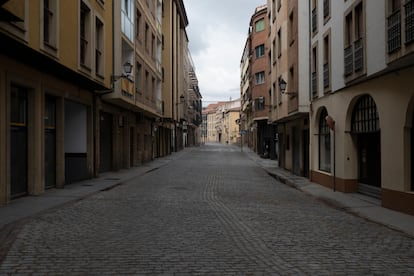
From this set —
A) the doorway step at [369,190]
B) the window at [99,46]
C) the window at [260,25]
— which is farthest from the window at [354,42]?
the window at [260,25]

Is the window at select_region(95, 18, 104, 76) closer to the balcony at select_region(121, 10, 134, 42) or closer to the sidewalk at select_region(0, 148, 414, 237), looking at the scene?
the balcony at select_region(121, 10, 134, 42)

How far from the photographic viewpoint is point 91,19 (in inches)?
735

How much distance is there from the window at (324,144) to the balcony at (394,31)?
738 centimetres

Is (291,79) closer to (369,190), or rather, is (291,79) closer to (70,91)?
(369,190)

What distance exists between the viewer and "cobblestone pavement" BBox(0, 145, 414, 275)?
6.07m

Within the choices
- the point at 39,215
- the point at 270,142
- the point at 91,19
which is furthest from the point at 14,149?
the point at 270,142

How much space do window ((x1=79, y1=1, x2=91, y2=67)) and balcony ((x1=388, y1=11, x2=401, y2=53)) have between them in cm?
1165

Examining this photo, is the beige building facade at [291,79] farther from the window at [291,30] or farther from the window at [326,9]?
the window at [326,9]

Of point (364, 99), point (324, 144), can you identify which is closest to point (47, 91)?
point (364, 99)

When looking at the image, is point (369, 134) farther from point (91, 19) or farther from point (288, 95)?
point (91, 19)

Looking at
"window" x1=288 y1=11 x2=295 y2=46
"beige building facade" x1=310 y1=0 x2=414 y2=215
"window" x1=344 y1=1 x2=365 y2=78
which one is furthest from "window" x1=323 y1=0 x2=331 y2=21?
"window" x1=288 y1=11 x2=295 y2=46

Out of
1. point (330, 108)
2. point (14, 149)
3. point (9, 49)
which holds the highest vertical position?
point (9, 49)

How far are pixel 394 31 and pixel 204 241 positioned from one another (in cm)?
686

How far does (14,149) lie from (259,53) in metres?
37.3
